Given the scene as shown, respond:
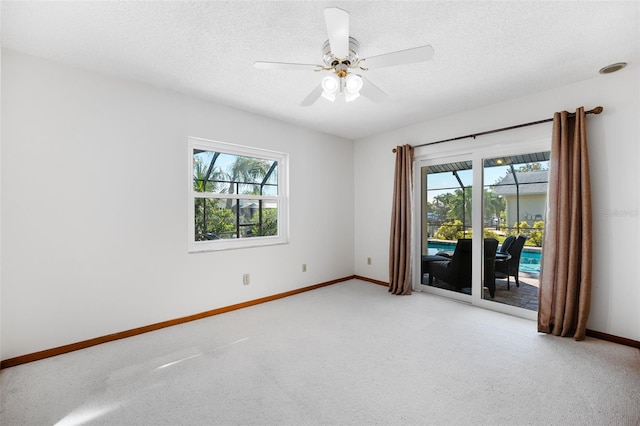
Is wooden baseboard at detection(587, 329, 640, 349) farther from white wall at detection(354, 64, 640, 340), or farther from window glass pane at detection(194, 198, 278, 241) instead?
window glass pane at detection(194, 198, 278, 241)

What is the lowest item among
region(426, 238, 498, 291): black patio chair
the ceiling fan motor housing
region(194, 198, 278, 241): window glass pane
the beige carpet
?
the beige carpet

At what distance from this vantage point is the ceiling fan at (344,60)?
1546 millimetres

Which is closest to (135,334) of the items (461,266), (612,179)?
(461,266)

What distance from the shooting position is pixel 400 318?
315 centimetres

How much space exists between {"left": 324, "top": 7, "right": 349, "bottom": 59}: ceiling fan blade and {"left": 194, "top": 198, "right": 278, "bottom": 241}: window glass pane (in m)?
2.30

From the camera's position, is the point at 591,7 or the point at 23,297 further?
the point at 23,297

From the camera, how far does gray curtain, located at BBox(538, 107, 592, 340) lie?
→ 8.47 ft

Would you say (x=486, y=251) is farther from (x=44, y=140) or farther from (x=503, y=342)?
(x=44, y=140)

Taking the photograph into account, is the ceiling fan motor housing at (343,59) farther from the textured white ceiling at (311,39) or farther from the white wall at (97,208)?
the white wall at (97,208)

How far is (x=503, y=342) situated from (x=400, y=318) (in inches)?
37.8

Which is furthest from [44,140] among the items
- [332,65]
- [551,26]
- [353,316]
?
[551,26]

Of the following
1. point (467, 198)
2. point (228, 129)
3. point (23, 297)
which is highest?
point (228, 129)

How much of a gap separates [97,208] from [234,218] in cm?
140

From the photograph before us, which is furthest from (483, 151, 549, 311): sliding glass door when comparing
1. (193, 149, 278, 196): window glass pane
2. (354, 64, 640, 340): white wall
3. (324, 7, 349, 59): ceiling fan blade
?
(193, 149, 278, 196): window glass pane
